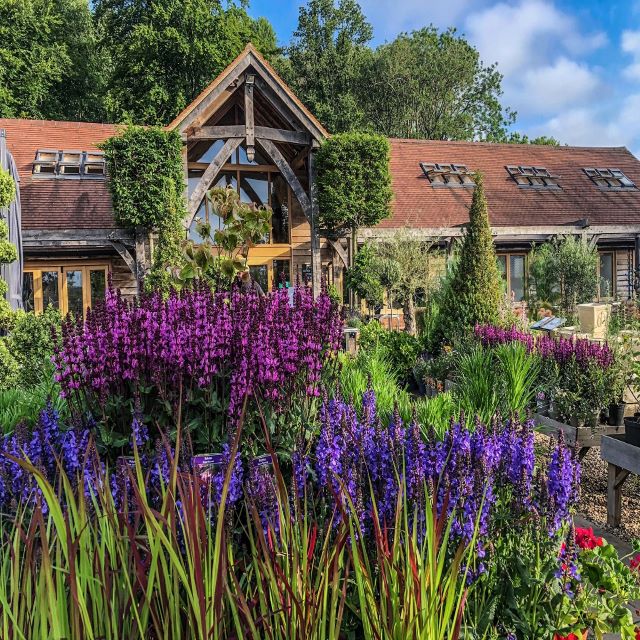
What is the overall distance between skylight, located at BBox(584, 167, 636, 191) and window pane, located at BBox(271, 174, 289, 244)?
12.4 metres

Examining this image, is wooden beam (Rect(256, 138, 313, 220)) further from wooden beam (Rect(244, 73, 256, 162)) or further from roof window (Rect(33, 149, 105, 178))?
roof window (Rect(33, 149, 105, 178))

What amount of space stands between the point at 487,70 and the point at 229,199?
3385cm

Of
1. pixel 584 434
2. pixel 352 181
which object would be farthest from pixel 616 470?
pixel 352 181

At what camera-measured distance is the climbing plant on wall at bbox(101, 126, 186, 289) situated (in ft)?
45.1

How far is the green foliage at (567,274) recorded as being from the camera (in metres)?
17.5

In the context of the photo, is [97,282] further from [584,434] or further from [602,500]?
[602,500]

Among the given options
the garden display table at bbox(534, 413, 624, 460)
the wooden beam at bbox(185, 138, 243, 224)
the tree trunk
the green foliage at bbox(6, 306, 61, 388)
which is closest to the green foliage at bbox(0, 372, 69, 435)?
the green foliage at bbox(6, 306, 61, 388)

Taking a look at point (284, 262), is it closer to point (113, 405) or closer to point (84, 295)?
point (84, 295)

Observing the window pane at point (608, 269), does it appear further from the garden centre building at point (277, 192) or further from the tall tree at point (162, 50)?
the tall tree at point (162, 50)

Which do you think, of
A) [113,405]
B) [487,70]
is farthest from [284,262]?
[487,70]

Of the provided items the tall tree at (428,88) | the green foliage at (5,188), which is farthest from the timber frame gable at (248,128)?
the tall tree at (428,88)

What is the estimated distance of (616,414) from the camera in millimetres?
6117

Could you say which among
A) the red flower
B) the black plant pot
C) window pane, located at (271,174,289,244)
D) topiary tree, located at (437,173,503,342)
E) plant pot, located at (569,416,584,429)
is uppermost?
window pane, located at (271,174,289,244)

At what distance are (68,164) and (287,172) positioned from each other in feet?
20.7
